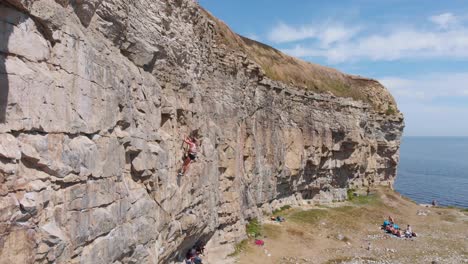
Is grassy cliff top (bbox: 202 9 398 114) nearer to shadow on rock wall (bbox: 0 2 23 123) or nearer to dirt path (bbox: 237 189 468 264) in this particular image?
dirt path (bbox: 237 189 468 264)

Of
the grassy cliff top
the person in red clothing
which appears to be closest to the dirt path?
the person in red clothing

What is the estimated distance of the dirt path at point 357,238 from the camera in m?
29.8

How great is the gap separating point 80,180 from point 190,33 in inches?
492

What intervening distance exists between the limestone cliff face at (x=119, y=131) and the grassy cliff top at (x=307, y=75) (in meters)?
4.36

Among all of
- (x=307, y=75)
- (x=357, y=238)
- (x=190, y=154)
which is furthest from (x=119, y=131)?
(x=307, y=75)

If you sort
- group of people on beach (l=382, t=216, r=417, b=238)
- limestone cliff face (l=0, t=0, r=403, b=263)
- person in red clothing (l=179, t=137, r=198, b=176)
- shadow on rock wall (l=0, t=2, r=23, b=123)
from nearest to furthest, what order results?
1. shadow on rock wall (l=0, t=2, r=23, b=123)
2. limestone cliff face (l=0, t=0, r=403, b=263)
3. person in red clothing (l=179, t=137, r=198, b=176)
4. group of people on beach (l=382, t=216, r=417, b=238)

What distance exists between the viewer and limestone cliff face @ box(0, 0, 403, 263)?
9.23 meters

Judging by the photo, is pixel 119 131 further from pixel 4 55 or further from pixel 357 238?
pixel 357 238

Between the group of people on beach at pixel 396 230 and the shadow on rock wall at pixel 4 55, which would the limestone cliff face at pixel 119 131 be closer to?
the shadow on rock wall at pixel 4 55

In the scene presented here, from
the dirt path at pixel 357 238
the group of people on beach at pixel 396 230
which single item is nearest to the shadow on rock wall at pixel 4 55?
the dirt path at pixel 357 238

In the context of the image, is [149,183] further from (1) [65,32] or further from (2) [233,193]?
(2) [233,193]

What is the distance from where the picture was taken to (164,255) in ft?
60.3

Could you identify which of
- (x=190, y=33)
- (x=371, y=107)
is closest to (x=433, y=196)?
(x=371, y=107)

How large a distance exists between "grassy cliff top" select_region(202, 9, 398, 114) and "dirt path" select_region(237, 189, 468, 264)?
1511 centimetres
